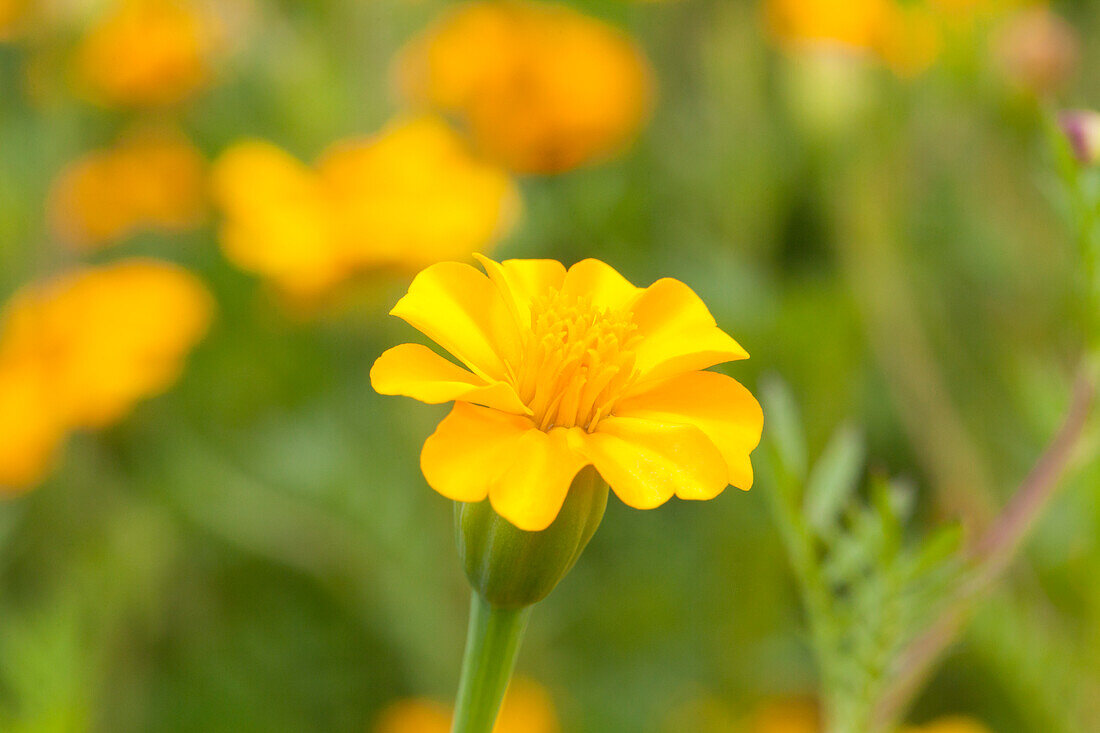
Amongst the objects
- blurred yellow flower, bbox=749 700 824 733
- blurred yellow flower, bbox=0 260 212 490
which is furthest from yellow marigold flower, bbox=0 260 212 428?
blurred yellow flower, bbox=749 700 824 733

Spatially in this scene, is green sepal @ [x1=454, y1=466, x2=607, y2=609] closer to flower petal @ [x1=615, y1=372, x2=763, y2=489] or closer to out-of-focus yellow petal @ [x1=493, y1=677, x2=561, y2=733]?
flower petal @ [x1=615, y1=372, x2=763, y2=489]

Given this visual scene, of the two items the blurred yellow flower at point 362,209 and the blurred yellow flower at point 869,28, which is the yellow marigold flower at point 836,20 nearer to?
the blurred yellow flower at point 869,28

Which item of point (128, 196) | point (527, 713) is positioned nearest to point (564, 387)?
point (527, 713)

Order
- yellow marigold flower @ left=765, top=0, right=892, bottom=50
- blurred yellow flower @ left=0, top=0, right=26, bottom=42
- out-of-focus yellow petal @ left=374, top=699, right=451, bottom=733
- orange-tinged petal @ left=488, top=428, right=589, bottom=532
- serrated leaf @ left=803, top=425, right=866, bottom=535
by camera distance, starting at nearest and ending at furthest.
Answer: orange-tinged petal @ left=488, top=428, right=589, bottom=532 < serrated leaf @ left=803, top=425, right=866, bottom=535 < out-of-focus yellow petal @ left=374, top=699, right=451, bottom=733 < yellow marigold flower @ left=765, top=0, right=892, bottom=50 < blurred yellow flower @ left=0, top=0, right=26, bottom=42

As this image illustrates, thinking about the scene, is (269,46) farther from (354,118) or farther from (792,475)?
(792,475)

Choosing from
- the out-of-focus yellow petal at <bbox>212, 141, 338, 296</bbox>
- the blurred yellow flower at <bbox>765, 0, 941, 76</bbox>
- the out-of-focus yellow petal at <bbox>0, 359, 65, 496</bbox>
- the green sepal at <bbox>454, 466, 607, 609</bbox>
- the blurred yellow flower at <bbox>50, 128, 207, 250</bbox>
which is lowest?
the blurred yellow flower at <bbox>50, 128, 207, 250</bbox>

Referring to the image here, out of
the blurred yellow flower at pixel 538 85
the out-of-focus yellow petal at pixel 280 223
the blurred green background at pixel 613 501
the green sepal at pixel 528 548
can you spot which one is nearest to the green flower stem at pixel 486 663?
the green sepal at pixel 528 548

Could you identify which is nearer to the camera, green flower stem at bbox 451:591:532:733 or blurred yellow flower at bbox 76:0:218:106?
green flower stem at bbox 451:591:532:733

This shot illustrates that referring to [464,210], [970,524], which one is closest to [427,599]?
[464,210]
